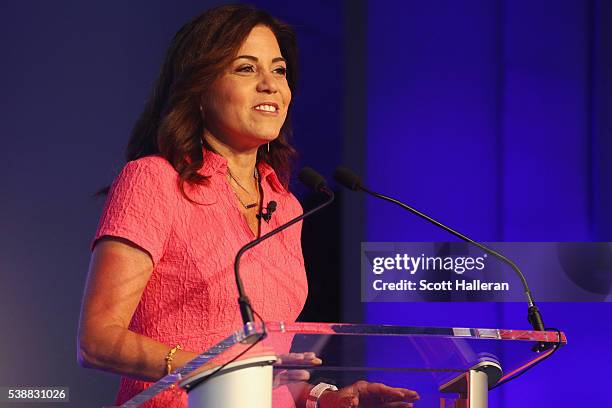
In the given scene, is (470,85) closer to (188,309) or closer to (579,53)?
(579,53)

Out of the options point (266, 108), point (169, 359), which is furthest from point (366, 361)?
point (266, 108)

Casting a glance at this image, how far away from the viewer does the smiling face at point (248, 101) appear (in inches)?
83.0

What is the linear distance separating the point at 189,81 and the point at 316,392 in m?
0.88

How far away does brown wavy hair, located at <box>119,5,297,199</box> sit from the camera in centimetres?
210

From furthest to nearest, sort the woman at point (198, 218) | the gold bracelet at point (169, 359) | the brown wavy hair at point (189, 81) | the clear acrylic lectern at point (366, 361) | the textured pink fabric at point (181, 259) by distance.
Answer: the brown wavy hair at point (189, 81)
the textured pink fabric at point (181, 259)
the woman at point (198, 218)
the gold bracelet at point (169, 359)
the clear acrylic lectern at point (366, 361)

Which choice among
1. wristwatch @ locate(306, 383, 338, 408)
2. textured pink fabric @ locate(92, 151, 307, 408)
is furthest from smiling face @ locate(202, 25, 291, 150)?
wristwatch @ locate(306, 383, 338, 408)

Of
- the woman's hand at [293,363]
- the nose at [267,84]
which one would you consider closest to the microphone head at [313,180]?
the nose at [267,84]

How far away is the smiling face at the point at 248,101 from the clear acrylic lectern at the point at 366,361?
76 cm

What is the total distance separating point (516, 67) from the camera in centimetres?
368

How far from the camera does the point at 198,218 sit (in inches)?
76.9

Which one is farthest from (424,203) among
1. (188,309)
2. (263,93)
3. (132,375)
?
(132,375)

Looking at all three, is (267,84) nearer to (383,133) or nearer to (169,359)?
(169,359)

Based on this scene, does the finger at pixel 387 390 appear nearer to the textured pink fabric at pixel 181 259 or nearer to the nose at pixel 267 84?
the textured pink fabric at pixel 181 259

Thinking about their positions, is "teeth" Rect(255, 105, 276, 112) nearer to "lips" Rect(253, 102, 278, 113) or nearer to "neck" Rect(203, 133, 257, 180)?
"lips" Rect(253, 102, 278, 113)
